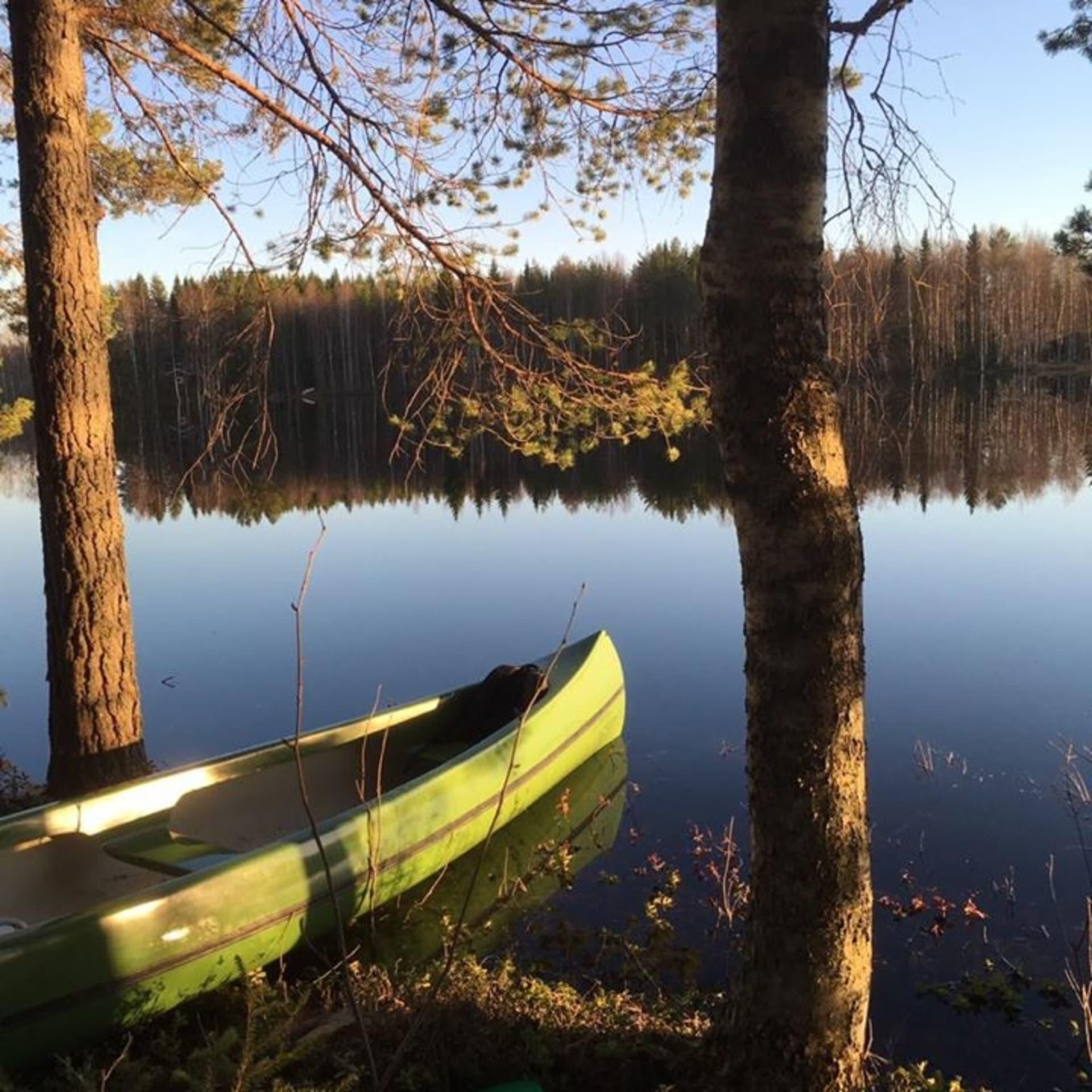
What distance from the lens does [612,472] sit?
26.1 m

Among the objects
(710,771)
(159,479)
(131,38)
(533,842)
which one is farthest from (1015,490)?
(159,479)

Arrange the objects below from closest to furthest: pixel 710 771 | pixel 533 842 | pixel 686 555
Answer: pixel 533 842
pixel 710 771
pixel 686 555

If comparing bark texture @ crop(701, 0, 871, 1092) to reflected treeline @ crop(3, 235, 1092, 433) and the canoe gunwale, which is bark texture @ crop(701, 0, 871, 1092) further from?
the canoe gunwale

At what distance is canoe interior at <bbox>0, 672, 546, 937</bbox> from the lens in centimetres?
441

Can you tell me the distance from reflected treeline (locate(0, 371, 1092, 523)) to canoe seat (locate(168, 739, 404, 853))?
306 inches

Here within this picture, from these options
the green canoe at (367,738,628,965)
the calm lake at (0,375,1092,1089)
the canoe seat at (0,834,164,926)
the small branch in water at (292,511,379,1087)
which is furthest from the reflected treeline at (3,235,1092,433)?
the green canoe at (367,738,628,965)

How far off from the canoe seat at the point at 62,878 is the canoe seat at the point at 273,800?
0.28 m

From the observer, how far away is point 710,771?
285 inches

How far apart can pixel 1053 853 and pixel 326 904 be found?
385cm

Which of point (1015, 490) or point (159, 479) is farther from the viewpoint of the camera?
point (159, 479)

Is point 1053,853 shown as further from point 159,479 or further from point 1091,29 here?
point 159,479

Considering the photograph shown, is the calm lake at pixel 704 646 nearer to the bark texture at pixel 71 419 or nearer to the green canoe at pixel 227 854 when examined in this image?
the green canoe at pixel 227 854

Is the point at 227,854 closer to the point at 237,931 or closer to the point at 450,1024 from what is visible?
the point at 237,931

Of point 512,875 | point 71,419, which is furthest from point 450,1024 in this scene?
point 71,419
